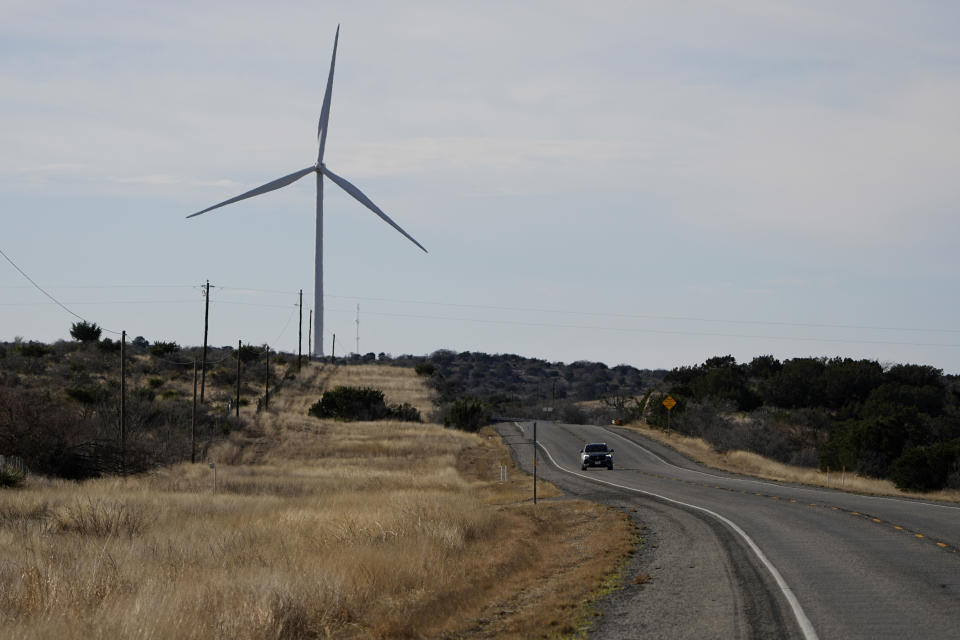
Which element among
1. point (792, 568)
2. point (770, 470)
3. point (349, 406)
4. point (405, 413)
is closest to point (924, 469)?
point (770, 470)

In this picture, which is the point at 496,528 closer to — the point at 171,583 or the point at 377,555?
the point at 377,555

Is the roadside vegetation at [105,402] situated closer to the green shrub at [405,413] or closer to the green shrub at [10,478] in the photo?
the green shrub at [10,478]

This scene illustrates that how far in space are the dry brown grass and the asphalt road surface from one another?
19.1 feet

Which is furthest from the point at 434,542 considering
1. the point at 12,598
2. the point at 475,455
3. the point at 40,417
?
the point at 475,455

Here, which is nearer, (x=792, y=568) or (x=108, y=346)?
(x=792, y=568)

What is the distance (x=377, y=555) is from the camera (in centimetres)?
1789

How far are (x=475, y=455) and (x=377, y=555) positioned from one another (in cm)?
4550

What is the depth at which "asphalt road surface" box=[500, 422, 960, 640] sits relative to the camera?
1169cm

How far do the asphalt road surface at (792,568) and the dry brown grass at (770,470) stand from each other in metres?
5.83

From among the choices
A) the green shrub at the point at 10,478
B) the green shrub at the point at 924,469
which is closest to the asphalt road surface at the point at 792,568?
the green shrub at the point at 924,469

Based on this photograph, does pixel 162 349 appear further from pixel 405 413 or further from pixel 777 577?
pixel 777 577

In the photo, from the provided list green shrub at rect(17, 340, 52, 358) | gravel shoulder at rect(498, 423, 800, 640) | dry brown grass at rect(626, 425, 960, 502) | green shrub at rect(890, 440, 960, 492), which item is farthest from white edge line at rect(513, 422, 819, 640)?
green shrub at rect(17, 340, 52, 358)

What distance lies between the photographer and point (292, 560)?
17.9 meters

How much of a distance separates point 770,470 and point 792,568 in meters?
39.7
